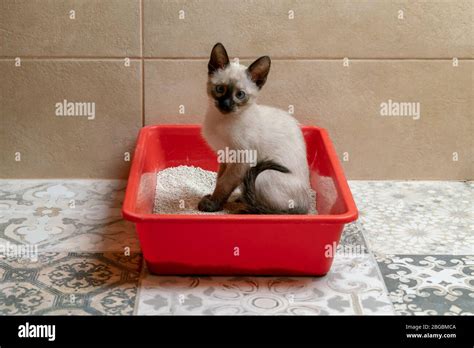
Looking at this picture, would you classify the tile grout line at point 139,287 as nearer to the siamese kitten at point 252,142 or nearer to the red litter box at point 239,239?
the red litter box at point 239,239

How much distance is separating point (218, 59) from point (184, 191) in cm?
40

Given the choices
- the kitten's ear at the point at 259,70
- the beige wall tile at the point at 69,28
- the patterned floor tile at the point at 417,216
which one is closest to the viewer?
the kitten's ear at the point at 259,70

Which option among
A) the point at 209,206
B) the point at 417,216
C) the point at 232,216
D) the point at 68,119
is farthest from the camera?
the point at 68,119

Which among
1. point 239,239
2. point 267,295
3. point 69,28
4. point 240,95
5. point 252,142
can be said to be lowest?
point 267,295

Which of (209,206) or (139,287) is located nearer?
(139,287)

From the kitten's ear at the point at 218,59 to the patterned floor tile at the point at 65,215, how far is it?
458 millimetres

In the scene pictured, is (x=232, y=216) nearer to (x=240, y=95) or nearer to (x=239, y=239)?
(x=239, y=239)

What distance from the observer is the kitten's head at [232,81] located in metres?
1.60

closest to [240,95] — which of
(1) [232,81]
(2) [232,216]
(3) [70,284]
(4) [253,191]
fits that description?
(1) [232,81]

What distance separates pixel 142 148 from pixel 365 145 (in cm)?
66

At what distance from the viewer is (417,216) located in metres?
1.84

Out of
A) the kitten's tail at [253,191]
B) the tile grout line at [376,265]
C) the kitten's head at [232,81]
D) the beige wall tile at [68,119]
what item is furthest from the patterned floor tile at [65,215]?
the tile grout line at [376,265]
